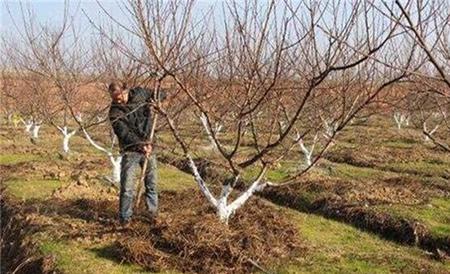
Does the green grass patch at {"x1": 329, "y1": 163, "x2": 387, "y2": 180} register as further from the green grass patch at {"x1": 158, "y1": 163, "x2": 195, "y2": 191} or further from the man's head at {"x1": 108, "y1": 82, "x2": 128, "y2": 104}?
the man's head at {"x1": 108, "y1": 82, "x2": 128, "y2": 104}

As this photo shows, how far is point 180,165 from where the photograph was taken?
17.3 metres

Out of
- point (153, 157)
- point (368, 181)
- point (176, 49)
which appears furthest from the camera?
point (368, 181)

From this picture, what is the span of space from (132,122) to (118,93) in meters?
0.46

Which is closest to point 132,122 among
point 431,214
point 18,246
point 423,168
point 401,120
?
point 18,246

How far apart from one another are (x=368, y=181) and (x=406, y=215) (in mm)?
3528

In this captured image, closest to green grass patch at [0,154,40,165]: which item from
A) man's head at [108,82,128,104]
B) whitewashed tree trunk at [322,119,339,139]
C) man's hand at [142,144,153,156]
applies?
whitewashed tree trunk at [322,119,339,139]

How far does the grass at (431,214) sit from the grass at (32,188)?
654 cm

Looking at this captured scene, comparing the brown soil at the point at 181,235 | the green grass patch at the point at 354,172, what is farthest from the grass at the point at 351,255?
the green grass patch at the point at 354,172

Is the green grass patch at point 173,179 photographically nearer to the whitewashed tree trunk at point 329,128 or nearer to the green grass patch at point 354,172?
the whitewashed tree trunk at point 329,128

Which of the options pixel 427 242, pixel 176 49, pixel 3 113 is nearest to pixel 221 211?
pixel 176 49

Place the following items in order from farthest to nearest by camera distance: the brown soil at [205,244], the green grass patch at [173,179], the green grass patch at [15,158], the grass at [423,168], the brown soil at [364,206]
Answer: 1. the green grass patch at [15,158]
2. the grass at [423,168]
3. the green grass patch at [173,179]
4. the brown soil at [364,206]
5. the brown soil at [205,244]

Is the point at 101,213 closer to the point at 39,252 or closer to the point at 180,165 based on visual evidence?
the point at 39,252

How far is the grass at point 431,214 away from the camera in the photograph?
982cm

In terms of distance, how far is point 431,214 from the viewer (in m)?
10.8
